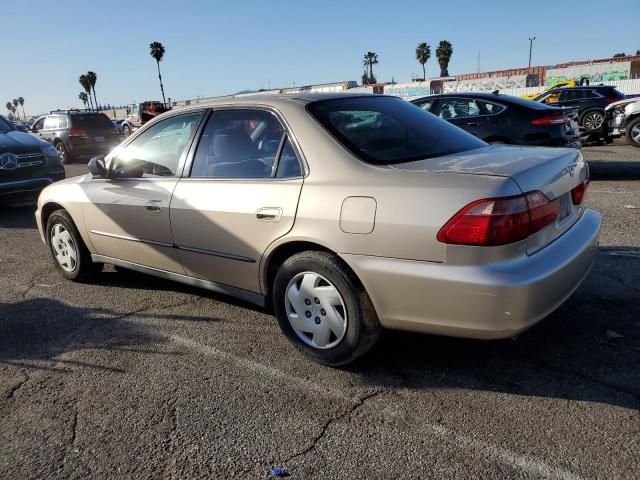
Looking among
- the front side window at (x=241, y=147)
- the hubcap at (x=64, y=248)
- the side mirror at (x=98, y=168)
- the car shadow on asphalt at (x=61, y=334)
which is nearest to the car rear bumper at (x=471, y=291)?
the front side window at (x=241, y=147)

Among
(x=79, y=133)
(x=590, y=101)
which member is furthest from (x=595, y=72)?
(x=79, y=133)

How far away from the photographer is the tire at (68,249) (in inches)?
191

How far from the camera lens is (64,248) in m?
5.04

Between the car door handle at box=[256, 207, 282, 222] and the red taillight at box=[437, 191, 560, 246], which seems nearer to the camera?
the red taillight at box=[437, 191, 560, 246]

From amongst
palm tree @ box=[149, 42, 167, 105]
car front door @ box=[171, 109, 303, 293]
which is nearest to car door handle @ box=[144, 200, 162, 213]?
car front door @ box=[171, 109, 303, 293]

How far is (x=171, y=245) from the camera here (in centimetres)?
390

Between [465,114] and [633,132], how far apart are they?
6611 mm

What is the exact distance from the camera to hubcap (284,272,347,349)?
9.91 feet

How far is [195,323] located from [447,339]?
178 cm

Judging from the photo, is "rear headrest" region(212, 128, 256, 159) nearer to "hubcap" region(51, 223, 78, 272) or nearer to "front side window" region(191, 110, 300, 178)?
"front side window" region(191, 110, 300, 178)

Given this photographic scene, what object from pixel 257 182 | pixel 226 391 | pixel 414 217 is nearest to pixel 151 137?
pixel 257 182

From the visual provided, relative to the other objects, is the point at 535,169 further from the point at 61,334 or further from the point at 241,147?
the point at 61,334

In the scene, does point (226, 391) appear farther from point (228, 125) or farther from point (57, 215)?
point (57, 215)

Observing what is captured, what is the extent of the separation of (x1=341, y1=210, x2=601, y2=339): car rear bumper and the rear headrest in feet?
3.91
